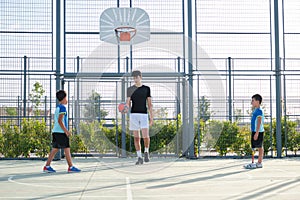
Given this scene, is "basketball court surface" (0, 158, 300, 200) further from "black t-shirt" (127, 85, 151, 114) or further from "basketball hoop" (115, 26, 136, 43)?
"basketball hoop" (115, 26, 136, 43)

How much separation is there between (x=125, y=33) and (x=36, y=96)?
3044 millimetres

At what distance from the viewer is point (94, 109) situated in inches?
472

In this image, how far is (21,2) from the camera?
11.6m

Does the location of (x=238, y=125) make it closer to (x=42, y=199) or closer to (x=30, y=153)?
(x=30, y=153)

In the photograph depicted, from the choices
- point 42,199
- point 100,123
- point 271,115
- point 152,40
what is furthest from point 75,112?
point 42,199

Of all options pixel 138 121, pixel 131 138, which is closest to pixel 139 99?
pixel 138 121

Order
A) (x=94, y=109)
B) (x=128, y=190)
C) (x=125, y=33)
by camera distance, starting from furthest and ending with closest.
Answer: (x=94, y=109) < (x=125, y=33) < (x=128, y=190)

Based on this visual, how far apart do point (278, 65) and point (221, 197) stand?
732 centimetres

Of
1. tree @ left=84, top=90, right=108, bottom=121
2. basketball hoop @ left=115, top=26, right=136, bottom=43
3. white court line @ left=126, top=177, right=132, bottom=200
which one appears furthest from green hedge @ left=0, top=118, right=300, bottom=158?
white court line @ left=126, top=177, right=132, bottom=200

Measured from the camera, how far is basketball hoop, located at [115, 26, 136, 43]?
1172 centimetres

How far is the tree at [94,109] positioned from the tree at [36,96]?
1.28 m

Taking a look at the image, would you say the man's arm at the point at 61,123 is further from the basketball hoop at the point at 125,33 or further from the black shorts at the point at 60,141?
the basketball hoop at the point at 125,33

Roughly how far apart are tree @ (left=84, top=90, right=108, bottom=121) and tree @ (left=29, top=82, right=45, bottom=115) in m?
1.28

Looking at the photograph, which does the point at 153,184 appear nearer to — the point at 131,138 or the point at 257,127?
the point at 257,127
